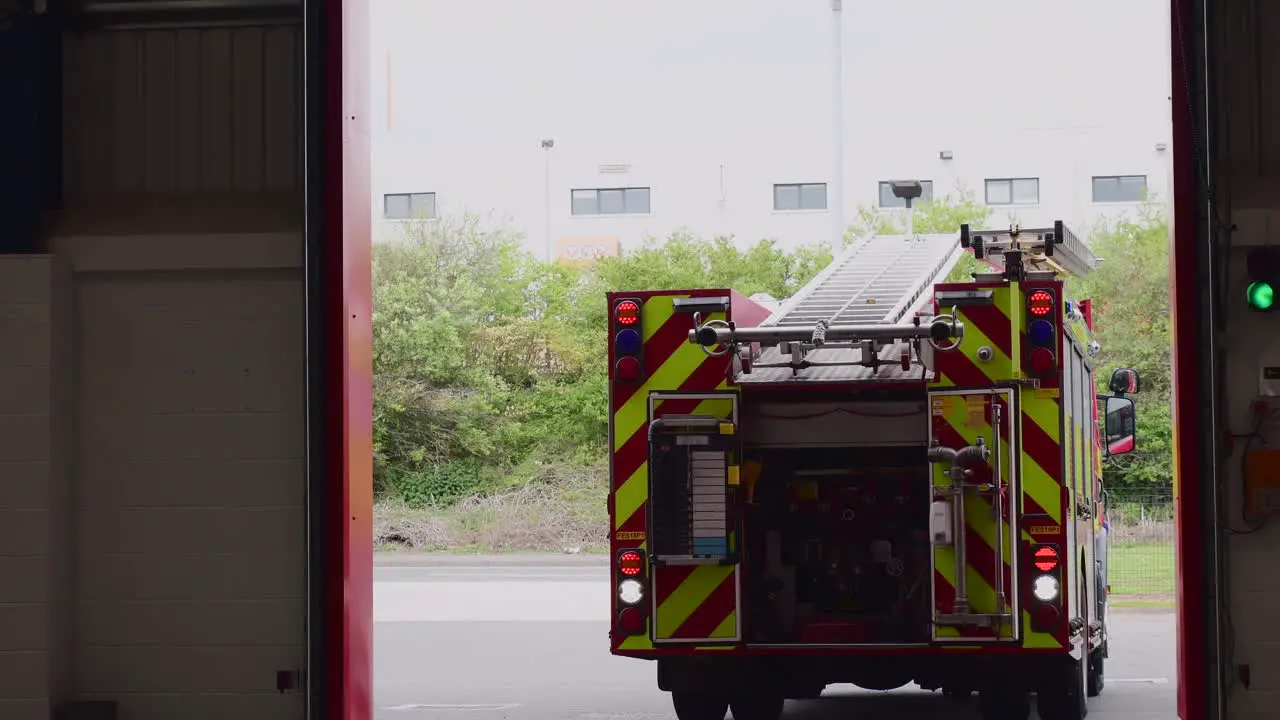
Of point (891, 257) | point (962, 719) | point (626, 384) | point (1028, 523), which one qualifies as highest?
point (891, 257)

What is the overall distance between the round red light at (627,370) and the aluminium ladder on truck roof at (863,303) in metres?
0.55

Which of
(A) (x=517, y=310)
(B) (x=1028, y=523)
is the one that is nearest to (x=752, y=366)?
(B) (x=1028, y=523)

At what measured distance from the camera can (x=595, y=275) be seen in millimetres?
36156

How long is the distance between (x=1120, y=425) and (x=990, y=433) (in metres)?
3.85

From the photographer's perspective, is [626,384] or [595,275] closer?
[626,384]

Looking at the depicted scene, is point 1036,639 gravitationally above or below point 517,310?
below

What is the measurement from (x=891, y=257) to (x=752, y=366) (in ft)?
7.73

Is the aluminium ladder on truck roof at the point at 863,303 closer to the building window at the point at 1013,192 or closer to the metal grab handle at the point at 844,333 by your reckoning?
the metal grab handle at the point at 844,333

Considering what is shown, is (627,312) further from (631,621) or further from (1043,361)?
(1043,361)

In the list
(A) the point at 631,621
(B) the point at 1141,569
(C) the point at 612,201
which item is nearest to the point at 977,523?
(A) the point at 631,621

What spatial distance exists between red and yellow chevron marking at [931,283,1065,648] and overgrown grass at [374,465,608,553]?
67.0ft

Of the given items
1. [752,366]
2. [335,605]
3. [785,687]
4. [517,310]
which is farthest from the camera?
[517,310]

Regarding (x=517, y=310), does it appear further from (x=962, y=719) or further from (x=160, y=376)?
(x=160, y=376)

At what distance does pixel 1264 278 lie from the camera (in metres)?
8.05
